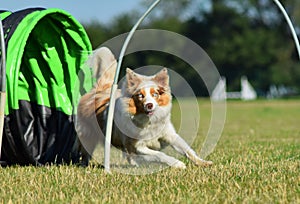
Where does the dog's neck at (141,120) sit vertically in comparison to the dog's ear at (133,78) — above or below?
below

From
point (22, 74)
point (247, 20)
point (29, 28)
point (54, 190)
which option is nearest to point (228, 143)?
point (22, 74)

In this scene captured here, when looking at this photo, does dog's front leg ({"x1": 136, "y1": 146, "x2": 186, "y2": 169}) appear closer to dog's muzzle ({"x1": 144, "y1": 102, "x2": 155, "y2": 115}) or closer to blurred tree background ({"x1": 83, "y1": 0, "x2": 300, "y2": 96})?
dog's muzzle ({"x1": 144, "y1": 102, "x2": 155, "y2": 115})

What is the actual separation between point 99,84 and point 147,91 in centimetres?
110

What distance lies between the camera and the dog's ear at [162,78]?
528cm

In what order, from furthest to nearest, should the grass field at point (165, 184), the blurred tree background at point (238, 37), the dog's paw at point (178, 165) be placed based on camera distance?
the blurred tree background at point (238, 37) → the dog's paw at point (178, 165) → the grass field at point (165, 184)

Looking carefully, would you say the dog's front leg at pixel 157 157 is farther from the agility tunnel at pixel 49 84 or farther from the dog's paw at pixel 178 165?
the agility tunnel at pixel 49 84

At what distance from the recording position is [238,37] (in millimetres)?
46844

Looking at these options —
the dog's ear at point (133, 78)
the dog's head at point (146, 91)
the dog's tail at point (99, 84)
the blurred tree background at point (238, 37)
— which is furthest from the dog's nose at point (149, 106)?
the blurred tree background at point (238, 37)

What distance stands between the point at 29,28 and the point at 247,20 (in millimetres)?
44251

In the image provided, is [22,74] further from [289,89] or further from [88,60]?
[289,89]

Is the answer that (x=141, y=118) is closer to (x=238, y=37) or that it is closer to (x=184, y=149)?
(x=184, y=149)

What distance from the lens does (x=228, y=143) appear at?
798 cm

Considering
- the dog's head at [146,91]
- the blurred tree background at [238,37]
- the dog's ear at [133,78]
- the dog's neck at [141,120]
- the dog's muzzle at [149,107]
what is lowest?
the blurred tree background at [238,37]

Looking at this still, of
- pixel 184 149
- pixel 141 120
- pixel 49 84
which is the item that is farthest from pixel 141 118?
pixel 49 84
